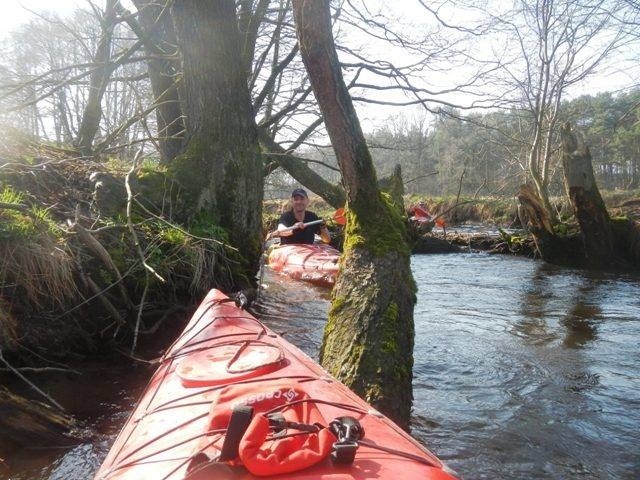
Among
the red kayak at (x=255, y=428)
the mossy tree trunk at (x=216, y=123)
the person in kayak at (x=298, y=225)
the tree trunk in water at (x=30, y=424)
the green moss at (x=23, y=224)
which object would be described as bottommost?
the tree trunk in water at (x=30, y=424)

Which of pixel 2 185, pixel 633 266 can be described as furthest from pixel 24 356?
pixel 633 266

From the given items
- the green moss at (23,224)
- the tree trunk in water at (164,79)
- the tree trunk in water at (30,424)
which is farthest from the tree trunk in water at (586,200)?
the tree trunk in water at (30,424)

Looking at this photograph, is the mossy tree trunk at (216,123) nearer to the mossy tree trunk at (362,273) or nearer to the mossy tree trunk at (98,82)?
the mossy tree trunk at (98,82)

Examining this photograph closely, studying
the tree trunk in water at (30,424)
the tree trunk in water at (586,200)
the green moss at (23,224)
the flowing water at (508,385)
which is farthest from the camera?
the tree trunk in water at (586,200)

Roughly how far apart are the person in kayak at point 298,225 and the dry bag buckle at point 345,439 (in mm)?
7564

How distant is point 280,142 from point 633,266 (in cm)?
757

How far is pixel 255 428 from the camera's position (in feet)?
5.46

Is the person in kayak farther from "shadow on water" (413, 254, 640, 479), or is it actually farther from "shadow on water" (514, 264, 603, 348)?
"shadow on water" (514, 264, 603, 348)

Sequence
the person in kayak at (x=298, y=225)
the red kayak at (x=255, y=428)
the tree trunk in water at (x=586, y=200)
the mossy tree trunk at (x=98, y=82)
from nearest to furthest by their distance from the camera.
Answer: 1. the red kayak at (x=255, y=428)
2. the mossy tree trunk at (x=98, y=82)
3. the tree trunk in water at (x=586, y=200)
4. the person in kayak at (x=298, y=225)

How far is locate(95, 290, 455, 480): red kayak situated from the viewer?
65.6 inches

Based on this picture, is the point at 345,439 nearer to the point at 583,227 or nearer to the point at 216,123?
the point at 216,123

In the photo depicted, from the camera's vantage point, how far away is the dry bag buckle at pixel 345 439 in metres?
1.68

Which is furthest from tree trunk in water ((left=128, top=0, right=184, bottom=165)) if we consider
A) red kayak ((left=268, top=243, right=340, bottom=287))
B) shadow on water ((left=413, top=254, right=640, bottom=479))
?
shadow on water ((left=413, top=254, right=640, bottom=479))

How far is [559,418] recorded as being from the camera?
375cm
